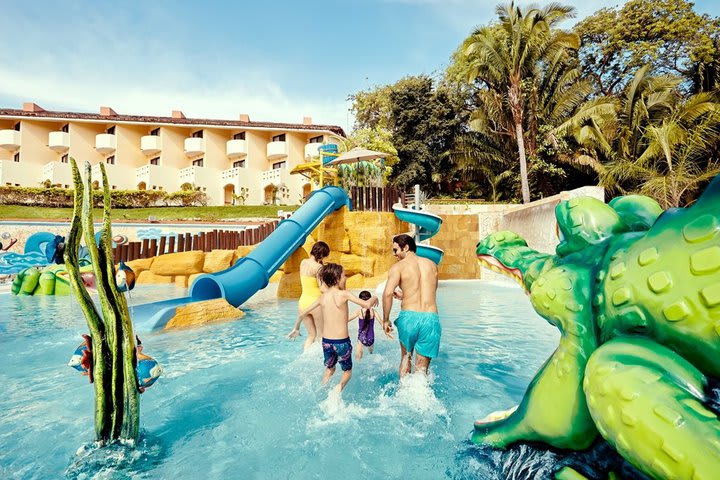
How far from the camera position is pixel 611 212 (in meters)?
1.98

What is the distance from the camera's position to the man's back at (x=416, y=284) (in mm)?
3658

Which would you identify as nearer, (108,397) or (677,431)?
(677,431)

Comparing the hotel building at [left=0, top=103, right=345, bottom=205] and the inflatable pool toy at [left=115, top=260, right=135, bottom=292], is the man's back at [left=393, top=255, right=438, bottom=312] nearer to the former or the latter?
the inflatable pool toy at [left=115, top=260, right=135, bottom=292]

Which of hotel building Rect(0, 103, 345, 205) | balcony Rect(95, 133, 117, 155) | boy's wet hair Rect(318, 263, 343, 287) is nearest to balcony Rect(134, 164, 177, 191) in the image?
hotel building Rect(0, 103, 345, 205)

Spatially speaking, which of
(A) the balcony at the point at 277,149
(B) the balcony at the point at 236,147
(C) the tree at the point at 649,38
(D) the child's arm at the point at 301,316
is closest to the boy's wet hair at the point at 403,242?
(D) the child's arm at the point at 301,316

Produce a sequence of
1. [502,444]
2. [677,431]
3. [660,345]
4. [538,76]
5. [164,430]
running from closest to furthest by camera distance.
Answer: [677,431] → [660,345] → [502,444] → [164,430] → [538,76]

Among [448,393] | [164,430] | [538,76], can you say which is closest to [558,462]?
[448,393]

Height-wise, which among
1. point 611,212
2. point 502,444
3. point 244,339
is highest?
point 611,212

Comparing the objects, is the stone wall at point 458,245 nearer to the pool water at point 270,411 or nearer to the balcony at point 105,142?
the pool water at point 270,411

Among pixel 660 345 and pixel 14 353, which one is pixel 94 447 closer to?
pixel 660 345

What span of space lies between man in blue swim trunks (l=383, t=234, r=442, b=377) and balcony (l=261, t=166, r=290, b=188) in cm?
2598

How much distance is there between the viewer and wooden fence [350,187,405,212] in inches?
442

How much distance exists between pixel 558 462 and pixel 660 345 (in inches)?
30.0

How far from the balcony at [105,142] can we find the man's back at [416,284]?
31822 millimetres
